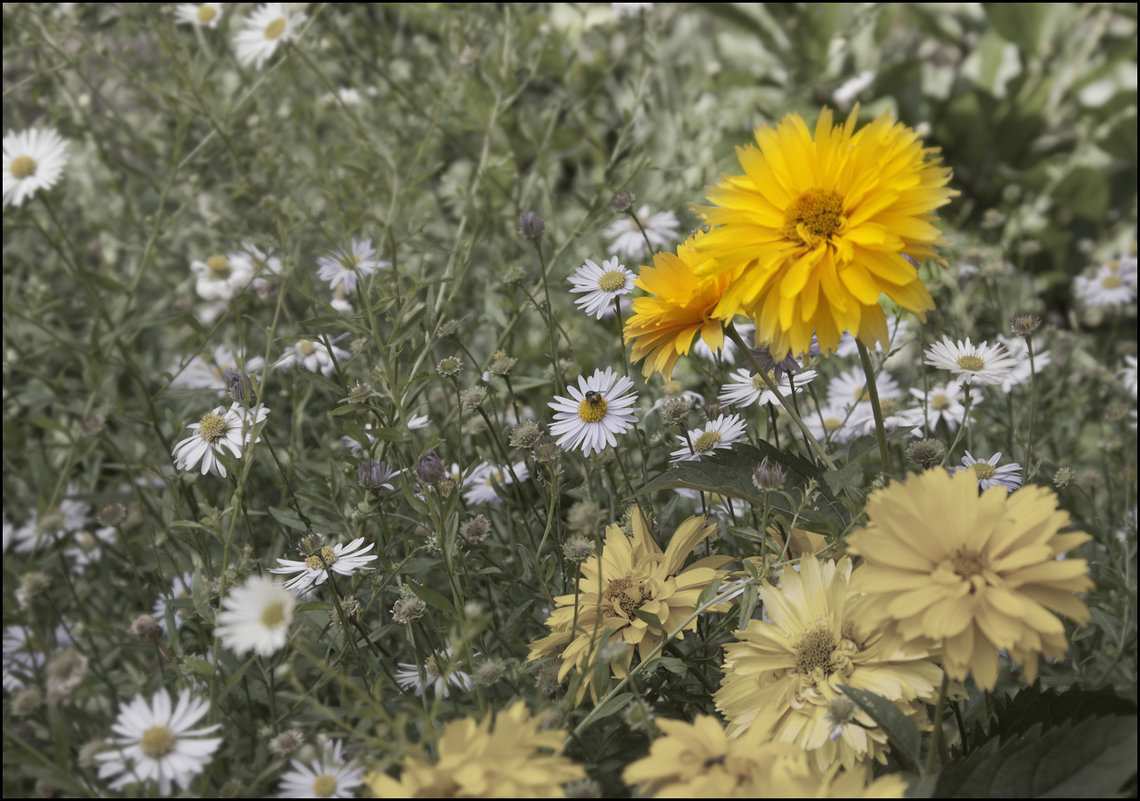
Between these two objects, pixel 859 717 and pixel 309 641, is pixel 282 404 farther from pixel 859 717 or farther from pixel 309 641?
pixel 859 717

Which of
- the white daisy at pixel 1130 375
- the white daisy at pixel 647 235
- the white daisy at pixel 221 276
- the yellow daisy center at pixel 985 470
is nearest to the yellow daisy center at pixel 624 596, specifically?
the yellow daisy center at pixel 985 470

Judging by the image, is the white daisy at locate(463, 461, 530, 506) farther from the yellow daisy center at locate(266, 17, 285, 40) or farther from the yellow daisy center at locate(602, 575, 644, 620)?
the yellow daisy center at locate(266, 17, 285, 40)

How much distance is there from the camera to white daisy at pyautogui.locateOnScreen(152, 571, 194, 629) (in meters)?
0.94

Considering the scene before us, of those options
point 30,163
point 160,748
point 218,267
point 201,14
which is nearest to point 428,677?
point 160,748

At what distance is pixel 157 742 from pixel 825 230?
0.59 meters

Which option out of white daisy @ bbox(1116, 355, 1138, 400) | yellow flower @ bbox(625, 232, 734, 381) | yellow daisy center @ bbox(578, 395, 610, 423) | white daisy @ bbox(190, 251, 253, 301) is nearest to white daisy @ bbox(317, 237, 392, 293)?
white daisy @ bbox(190, 251, 253, 301)

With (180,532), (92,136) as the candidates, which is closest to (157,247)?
(92,136)

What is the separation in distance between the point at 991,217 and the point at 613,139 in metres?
1.02

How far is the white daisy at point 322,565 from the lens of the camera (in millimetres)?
837

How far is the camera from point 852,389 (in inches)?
52.8

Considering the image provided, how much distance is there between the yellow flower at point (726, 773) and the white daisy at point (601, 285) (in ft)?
1.57

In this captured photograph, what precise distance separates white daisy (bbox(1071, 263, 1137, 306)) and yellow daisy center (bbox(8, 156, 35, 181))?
1717 mm

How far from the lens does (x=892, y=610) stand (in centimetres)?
60

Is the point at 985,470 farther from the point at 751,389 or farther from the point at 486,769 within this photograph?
the point at 486,769
